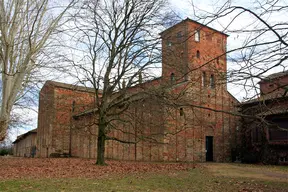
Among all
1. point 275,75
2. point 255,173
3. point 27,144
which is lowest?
point 27,144

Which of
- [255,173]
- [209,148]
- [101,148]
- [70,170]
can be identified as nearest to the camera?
[70,170]

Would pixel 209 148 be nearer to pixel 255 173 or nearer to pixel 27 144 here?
pixel 255 173

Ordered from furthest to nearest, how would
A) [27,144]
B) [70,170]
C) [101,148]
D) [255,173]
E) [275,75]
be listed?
[27,144]
[101,148]
[255,173]
[70,170]
[275,75]

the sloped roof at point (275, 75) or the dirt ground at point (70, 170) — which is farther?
the dirt ground at point (70, 170)

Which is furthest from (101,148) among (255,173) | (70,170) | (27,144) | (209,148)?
(27,144)

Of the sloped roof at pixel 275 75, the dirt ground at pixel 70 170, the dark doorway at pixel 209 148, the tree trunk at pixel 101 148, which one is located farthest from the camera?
the dark doorway at pixel 209 148

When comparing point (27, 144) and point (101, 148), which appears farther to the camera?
point (27, 144)

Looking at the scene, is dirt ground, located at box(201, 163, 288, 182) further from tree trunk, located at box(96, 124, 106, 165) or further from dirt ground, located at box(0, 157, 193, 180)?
tree trunk, located at box(96, 124, 106, 165)

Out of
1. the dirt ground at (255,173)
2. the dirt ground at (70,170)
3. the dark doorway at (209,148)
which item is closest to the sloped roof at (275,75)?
the dirt ground at (255,173)

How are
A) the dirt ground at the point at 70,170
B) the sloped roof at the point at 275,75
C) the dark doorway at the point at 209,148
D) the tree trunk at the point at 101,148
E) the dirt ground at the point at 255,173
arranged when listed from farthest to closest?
the dark doorway at the point at 209,148
the tree trunk at the point at 101,148
the dirt ground at the point at 255,173
the dirt ground at the point at 70,170
the sloped roof at the point at 275,75

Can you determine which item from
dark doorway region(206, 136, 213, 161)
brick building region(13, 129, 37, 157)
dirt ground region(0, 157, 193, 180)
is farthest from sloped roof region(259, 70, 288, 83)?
brick building region(13, 129, 37, 157)

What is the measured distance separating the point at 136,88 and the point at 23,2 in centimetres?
829

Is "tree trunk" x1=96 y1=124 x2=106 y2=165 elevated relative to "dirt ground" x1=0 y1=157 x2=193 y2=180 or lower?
elevated

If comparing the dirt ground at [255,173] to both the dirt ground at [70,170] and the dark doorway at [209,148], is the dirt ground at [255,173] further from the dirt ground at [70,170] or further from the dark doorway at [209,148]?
the dark doorway at [209,148]
